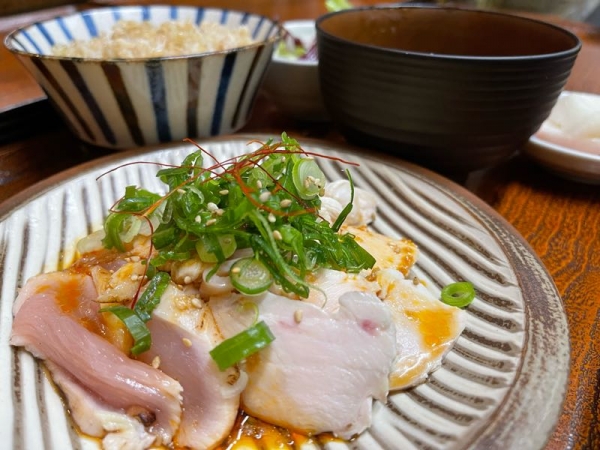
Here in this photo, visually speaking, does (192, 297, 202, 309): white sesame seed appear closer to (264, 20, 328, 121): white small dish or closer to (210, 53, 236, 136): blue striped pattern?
(210, 53, 236, 136): blue striped pattern

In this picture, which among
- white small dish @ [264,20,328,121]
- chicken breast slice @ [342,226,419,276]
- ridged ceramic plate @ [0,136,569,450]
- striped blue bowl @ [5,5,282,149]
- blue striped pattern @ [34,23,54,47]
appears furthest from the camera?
white small dish @ [264,20,328,121]

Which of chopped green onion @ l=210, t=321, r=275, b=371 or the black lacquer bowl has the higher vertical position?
the black lacquer bowl

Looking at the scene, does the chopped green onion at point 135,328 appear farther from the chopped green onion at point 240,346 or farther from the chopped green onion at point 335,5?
the chopped green onion at point 335,5

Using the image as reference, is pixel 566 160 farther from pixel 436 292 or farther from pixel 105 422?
pixel 105 422

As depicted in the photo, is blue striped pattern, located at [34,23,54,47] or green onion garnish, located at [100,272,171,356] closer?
green onion garnish, located at [100,272,171,356]

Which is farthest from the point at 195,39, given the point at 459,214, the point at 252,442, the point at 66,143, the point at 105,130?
the point at 252,442

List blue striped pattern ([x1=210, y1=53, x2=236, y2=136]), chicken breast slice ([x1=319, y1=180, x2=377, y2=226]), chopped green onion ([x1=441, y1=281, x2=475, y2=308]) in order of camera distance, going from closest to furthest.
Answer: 1. chopped green onion ([x1=441, y1=281, x2=475, y2=308])
2. chicken breast slice ([x1=319, y1=180, x2=377, y2=226])
3. blue striped pattern ([x1=210, y1=53, x2=236, y2=136])

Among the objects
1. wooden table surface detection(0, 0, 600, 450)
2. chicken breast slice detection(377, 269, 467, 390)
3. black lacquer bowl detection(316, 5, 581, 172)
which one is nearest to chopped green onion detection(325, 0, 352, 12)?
wooden table surface detection(0, 0, 600, 450)
